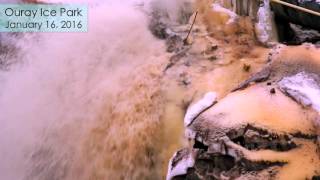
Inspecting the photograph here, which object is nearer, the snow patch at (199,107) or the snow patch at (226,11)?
the snow patch at (199,107)

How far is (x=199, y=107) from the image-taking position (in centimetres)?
325

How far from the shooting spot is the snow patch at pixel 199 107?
3.15 m

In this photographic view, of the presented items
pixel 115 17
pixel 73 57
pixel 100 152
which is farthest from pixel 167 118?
pixel 115 17

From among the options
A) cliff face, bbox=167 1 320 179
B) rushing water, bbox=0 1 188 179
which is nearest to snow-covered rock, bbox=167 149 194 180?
cliff face, bbox=167 1 320 179

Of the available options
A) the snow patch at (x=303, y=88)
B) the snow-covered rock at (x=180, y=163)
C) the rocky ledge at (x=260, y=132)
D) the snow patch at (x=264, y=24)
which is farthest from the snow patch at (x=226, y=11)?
the snow-covered rock at (x=180, y=163)

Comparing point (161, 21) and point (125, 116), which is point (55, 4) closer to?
point (161, 21)

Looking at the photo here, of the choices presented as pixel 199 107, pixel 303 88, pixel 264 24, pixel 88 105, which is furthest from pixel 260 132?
pixel 264 24

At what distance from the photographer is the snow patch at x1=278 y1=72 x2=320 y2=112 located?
9.37 feet

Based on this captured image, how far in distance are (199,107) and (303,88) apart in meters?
0.73

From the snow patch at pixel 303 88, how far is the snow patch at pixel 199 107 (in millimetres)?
497

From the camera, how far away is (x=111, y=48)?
13.5ft

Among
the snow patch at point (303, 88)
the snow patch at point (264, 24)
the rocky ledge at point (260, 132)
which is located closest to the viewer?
the rocky ledge at point (260, 132)

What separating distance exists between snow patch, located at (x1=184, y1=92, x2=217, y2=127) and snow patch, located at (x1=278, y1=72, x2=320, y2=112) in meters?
0.50

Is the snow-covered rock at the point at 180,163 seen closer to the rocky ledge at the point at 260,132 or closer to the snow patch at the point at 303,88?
the rocky ledge at the point at 260,132
